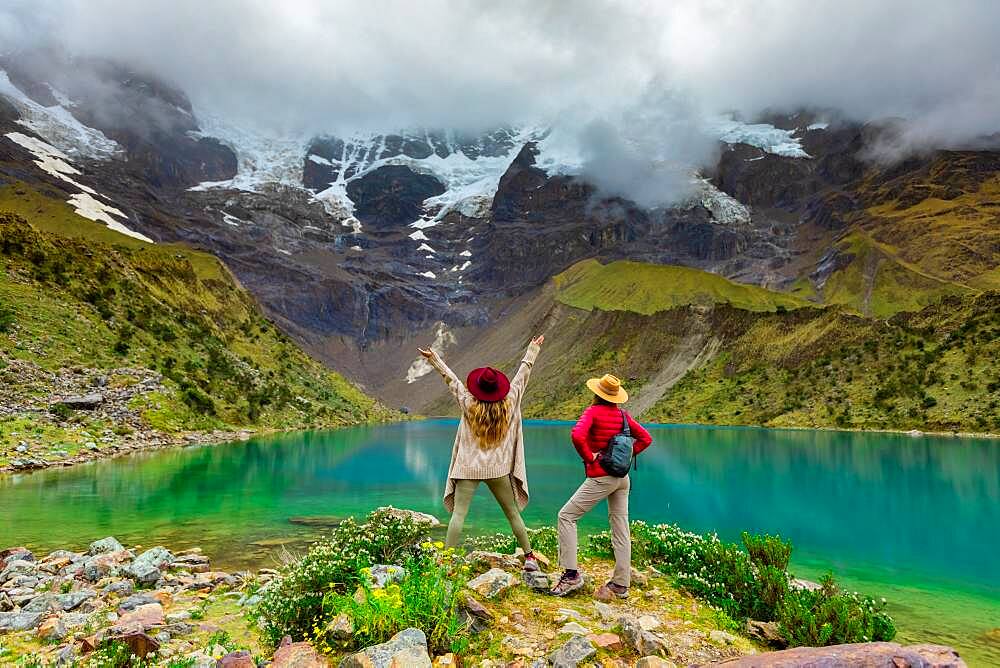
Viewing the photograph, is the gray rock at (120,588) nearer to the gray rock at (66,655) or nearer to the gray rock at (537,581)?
the gray rock at (66,655)

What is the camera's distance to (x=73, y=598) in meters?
9.30

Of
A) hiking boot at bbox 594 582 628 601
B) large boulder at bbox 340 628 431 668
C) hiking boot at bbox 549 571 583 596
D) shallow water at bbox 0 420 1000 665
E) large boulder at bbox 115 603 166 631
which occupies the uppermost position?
large boulder at bbox 340 628 431 668

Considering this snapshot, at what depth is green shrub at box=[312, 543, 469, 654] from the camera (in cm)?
603

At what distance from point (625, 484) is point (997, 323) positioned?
316 feet

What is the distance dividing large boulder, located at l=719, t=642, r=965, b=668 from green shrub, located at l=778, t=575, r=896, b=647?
7.54 ft

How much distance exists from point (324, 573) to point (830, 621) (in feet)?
21.0

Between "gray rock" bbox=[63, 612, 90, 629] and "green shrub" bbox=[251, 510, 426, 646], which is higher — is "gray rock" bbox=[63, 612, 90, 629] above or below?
below

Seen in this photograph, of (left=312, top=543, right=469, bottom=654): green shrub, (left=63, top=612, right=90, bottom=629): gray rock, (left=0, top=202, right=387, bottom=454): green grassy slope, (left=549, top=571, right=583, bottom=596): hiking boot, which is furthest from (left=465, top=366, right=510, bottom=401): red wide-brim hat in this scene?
(left=0, top=202, right=387, bottom=454): green grassy slope

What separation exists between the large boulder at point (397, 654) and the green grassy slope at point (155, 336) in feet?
133

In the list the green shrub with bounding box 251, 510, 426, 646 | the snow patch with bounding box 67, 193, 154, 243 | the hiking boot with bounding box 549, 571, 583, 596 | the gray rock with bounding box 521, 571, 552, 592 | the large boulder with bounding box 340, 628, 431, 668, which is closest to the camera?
the large boulder with bounding box 340, 628, 431, 668

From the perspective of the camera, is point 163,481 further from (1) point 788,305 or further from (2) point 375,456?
(1) point 788,305

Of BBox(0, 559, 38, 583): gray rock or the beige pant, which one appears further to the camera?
BBox(0, 559, 38, 583): gray rock

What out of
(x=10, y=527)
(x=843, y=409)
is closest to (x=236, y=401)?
(x=10, y=527)

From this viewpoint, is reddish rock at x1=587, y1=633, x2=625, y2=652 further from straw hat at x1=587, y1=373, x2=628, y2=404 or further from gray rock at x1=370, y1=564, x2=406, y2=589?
straw hat at x1=587, y1=373, x2=628, y2=404
